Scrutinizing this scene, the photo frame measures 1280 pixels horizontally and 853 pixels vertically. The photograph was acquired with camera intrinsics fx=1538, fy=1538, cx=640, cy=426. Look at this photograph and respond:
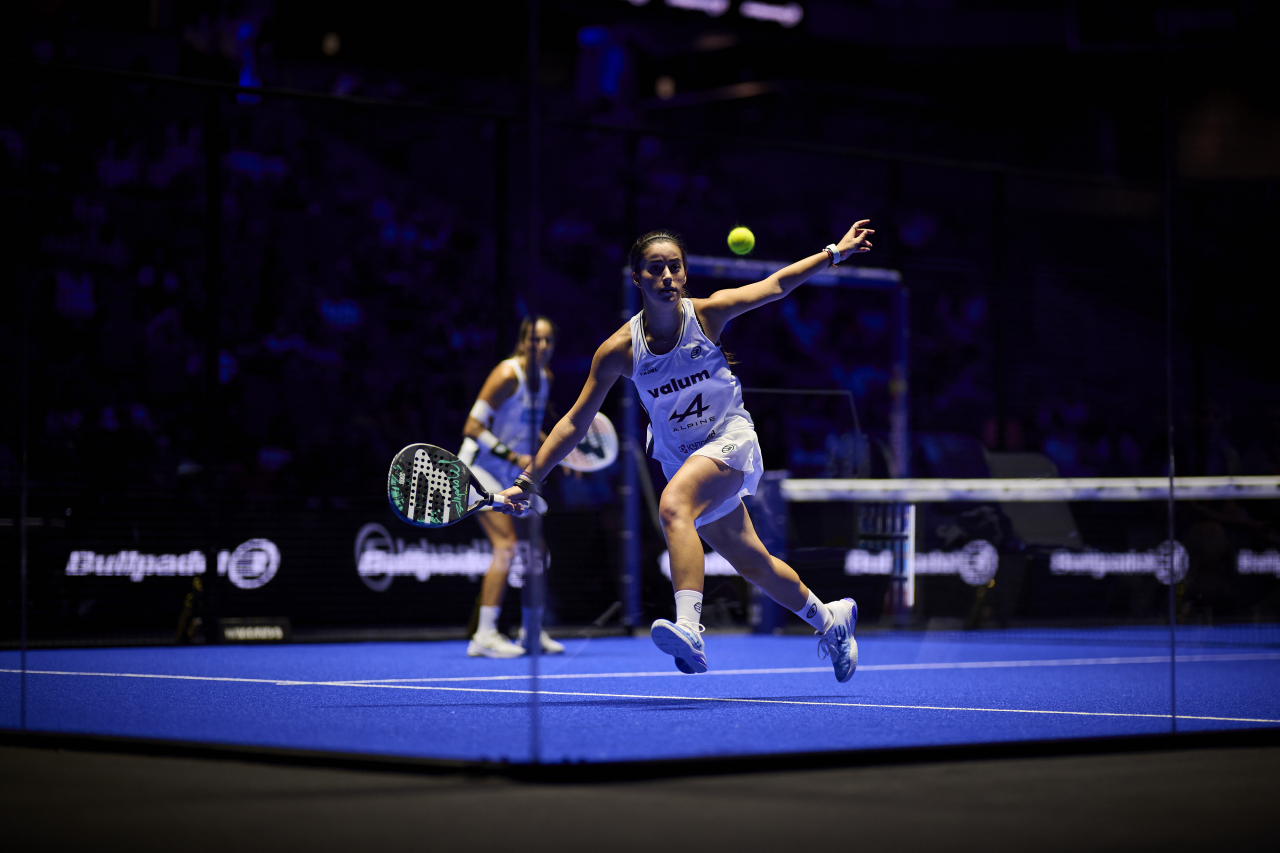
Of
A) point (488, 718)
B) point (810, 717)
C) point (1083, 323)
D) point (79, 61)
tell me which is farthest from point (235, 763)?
point (1083, 323)

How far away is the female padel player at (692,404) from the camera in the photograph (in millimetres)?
5703

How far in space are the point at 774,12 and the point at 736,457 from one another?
39.0 feet

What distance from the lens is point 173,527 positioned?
31.2 feet

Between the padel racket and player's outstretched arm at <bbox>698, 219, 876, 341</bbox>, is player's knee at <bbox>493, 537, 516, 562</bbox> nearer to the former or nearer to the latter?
the padel racket

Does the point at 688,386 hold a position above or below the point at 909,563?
above

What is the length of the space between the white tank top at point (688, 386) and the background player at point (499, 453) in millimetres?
2646

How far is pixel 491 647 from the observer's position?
28.3ft

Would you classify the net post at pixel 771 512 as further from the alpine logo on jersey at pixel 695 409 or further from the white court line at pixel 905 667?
the alpine logo on jersey at pixel 695 409

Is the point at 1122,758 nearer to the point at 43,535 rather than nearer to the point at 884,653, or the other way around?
Answer: the point at 884,653

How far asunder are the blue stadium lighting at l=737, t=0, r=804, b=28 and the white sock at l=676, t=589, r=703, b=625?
11852 mm

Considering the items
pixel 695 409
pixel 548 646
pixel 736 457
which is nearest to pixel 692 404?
pixel 695 409

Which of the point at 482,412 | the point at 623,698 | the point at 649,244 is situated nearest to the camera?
the point at 649,244

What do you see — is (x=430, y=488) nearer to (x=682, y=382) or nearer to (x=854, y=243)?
(x=682, y=382)

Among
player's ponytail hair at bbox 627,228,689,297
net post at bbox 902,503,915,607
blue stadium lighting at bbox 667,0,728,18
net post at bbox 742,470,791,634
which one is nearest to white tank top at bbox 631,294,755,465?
player's ponytail hair at bbox 627,228,689,297
